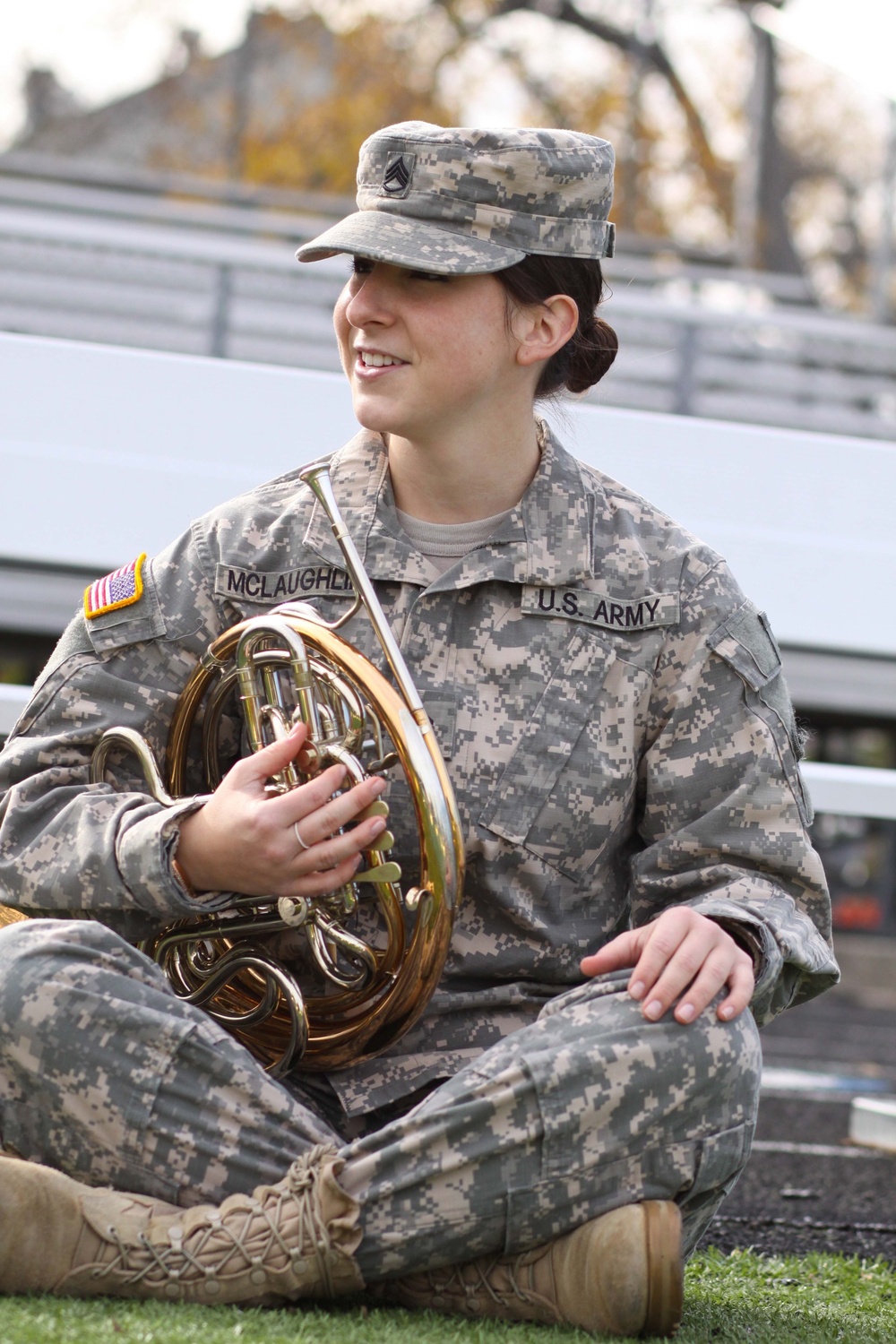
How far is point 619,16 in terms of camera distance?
1820 cm

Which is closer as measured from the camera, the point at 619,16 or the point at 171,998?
the point at 171,998

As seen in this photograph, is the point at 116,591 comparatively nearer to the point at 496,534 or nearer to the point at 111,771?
the point at 111,771

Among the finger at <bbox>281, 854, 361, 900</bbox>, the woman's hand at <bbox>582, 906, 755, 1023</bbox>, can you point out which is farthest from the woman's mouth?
the woman's hand at <bbox>582, 906, 755, 1023</bbox>

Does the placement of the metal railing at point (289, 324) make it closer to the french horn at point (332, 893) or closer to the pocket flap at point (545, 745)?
the pocket flap at point (545, 745)

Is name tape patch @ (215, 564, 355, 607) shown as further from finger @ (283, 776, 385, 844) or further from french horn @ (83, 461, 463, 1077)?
finger @ (283, 776, 385, 844)

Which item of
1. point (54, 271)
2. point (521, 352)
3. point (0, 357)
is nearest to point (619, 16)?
point (54, 271)

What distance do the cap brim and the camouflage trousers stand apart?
95cm

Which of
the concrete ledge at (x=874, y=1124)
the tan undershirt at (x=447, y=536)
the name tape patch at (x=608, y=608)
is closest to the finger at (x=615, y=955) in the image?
the name tape patch at (x=608, y=608)

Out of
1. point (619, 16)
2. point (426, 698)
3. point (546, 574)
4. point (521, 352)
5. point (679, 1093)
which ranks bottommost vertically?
point (679, 1093)

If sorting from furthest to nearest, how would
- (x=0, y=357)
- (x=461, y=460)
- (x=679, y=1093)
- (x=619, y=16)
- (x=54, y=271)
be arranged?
(x=619, y=16)
(x=54, y=271)
(x=0, y=357)
(x=461, y=460)
(x=679, y=1093)

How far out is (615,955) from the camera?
89.5 inches

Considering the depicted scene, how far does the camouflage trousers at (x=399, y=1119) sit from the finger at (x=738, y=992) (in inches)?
0.7

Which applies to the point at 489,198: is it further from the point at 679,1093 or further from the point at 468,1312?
the point at 468,1312

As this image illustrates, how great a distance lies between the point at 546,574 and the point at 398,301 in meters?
0.42
